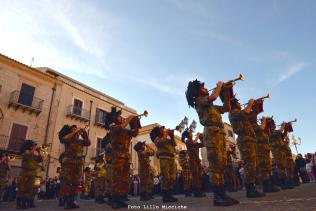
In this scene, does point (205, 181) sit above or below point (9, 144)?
below

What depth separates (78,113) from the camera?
1026 inches

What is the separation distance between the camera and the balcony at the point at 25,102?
21266 mm

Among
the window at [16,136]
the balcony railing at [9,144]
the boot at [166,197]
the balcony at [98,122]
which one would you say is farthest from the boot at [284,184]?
the balcony at [98,122]

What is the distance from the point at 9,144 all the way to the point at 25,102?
12.8 feet

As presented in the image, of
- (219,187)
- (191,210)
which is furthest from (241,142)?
(191,210)

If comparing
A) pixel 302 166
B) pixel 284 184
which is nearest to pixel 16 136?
pixel 284 184

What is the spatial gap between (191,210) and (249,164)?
2644 mm

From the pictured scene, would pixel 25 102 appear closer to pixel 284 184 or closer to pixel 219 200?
pixel 284 184

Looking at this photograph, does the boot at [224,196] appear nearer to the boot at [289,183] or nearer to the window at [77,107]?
the boot at [289,183]

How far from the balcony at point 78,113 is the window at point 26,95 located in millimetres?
3641

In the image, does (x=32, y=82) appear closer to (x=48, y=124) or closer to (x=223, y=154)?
(x=48, y=124)

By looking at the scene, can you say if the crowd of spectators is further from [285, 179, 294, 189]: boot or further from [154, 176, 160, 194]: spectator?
[285, 179, 294, 189]: boot

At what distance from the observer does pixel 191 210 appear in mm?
4441

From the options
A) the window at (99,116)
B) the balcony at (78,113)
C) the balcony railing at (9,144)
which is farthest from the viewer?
the window at (99,116)
